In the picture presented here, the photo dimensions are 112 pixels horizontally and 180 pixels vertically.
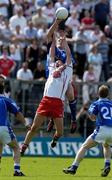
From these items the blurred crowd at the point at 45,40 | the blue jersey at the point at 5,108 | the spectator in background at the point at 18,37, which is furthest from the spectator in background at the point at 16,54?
the blue jersey at the point at 5,108

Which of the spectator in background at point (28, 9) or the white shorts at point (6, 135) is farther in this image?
the spectator in background at point (28, 9)

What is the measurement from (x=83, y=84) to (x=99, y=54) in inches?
121

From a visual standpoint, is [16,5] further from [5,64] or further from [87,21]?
[5,64]

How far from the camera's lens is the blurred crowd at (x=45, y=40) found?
28.2 metres

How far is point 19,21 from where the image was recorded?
1183 inches

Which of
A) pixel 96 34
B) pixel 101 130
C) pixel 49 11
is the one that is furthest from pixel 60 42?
pixel 49 11

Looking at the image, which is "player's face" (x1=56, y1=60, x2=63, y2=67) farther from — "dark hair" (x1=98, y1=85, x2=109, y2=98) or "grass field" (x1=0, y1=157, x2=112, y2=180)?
"grass field" (x1=0, y1=157, x2=112, y2=180)

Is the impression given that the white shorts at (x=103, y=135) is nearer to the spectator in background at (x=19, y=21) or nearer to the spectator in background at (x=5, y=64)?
the spectator in background at (x=5, y=64)

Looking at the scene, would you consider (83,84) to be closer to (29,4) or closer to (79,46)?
(79,46)

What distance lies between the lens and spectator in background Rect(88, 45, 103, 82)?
29470mm

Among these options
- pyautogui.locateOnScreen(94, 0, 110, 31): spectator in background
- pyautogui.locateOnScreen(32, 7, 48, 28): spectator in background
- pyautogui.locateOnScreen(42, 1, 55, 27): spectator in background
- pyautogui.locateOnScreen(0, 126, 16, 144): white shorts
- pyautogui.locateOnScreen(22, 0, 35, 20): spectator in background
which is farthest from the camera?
pyautogui.locateOnScreen(94, 0, 110, 31): spectator in background

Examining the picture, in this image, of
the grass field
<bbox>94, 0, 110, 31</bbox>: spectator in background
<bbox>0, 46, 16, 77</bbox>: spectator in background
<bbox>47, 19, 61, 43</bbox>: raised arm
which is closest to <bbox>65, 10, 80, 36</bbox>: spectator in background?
<bbox>94, 0, 110, 31</bbox>: spectator in background

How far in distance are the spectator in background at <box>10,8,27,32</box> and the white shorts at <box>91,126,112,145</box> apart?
13211 millimetres

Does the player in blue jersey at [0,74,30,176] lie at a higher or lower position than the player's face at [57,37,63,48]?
lower
